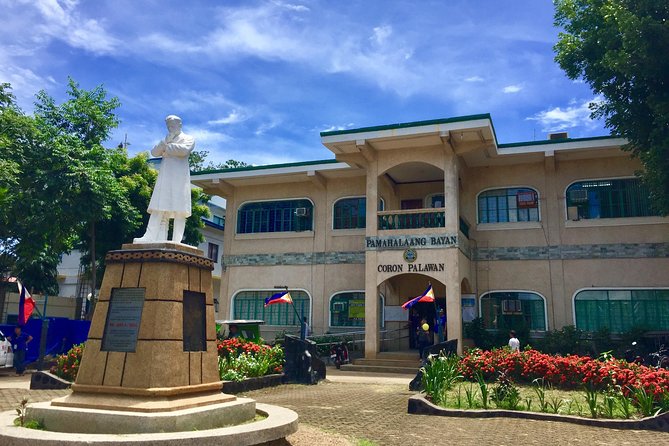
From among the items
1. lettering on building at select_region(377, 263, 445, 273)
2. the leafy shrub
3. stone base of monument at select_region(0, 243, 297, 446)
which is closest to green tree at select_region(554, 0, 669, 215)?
lettering on building at select_region(377, 263, 445, 273)

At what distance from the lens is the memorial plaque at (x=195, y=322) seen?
6.64m

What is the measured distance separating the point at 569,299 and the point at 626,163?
5.12 metres

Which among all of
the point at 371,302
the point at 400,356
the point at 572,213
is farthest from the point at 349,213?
the point at 572,213

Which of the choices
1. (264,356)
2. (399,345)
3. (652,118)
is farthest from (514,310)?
(264,356)

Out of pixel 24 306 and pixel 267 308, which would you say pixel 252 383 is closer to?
pixel 24 306

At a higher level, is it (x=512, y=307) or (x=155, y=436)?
(x=512, y=307)

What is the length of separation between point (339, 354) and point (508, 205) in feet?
26.7

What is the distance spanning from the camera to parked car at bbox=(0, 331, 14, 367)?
16531 mm

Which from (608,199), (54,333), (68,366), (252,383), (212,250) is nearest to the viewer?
(252,383)

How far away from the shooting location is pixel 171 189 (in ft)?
24.4

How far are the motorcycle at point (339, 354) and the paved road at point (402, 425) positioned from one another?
228 inches

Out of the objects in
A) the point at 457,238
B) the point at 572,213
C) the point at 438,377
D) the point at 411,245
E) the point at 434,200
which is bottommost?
the point at 438,377

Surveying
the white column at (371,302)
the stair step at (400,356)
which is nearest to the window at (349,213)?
the white column at (371,302)

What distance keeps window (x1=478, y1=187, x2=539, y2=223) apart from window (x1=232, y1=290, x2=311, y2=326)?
7.58 m
